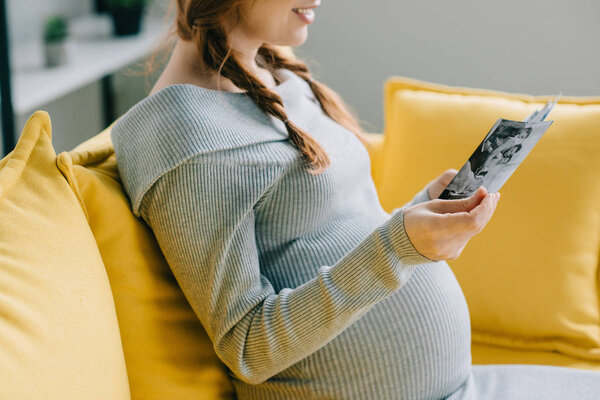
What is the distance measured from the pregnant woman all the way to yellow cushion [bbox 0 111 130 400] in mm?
115

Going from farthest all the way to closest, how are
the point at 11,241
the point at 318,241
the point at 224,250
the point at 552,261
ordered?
the point at 552,261
the point at 318,241
the point at 224,250
the point at 11,241

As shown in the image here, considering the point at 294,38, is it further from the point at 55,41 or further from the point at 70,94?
the point at 70,94

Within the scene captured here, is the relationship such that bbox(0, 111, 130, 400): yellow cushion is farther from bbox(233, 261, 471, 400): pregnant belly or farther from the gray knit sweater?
bbox(233, 261, 471, 400): pregnant belly

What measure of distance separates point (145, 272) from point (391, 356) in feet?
1.16

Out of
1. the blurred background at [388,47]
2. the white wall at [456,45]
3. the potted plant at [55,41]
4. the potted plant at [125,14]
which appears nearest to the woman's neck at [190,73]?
the blurred background at [388,47]

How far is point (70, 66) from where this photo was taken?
2053 millimetres

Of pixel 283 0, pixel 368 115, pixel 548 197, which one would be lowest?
pixel 368 115

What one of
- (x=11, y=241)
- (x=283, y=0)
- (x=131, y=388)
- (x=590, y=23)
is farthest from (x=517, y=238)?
(x=590, y=23)

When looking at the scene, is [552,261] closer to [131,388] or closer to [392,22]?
[131,388]

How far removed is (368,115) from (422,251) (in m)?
1.71

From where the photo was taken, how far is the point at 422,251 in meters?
0.78

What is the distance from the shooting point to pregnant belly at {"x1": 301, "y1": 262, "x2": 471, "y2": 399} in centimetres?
90

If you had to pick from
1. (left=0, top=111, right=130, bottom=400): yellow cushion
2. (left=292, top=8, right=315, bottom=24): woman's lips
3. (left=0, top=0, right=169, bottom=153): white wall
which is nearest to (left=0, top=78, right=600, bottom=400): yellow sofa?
(left=0, top=111, right=130, bottom=400): yellow cushion

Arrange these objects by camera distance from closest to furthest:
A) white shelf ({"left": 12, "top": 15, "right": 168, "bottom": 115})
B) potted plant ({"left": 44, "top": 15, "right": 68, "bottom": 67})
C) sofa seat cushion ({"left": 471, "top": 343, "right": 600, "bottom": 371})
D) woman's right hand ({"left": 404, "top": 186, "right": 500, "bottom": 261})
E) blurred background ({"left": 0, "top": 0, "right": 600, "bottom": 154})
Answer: woman's right hand ({"left": 404, "top": 186, "right": 500, "bottom": 261}), sofa seat cushion ({"left": 471, "top": 343, "right": 600, "bottom": 371}), white shelf ({"left": 12, "top": 15, "right": 168, "bottom": 115}), potted plant ({"left": 44, "top": 15, "right": 68, "bottom": 67}), blurred background ({"left": 0, "top": 0, "right": 600, "bottom": 154})
